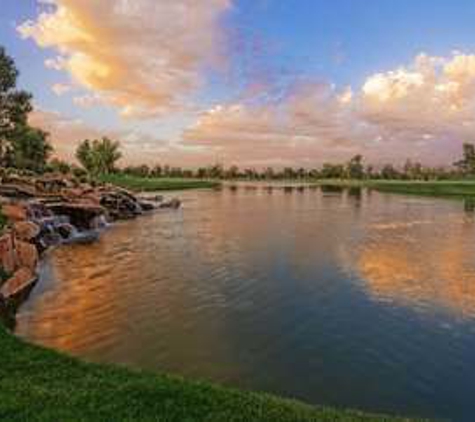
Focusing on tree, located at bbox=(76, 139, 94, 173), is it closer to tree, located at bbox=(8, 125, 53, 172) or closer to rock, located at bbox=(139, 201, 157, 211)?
tree, located at bbox=(8, 125, 53, 172)

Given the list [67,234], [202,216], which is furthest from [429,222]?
[67,234]

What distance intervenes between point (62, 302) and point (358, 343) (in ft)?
32.1

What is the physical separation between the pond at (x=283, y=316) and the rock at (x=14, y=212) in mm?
2950

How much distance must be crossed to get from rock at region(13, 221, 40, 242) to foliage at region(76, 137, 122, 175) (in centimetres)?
9433

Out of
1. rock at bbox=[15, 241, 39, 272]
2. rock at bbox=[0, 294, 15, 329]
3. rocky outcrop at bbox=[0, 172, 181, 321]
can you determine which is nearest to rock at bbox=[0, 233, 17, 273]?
rocky outcrop at bbox=[0, 172, 181, 321]

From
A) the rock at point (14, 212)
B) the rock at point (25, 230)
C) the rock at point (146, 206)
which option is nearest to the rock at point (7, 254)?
the rock at point (25, 230)

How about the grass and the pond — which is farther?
the pond

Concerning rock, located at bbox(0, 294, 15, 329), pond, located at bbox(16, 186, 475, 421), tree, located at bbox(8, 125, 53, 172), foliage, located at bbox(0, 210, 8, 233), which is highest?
tree, located at bbox(8, 125, 53, 172)

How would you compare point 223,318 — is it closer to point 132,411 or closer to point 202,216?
point 132,411

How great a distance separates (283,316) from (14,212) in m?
17.8

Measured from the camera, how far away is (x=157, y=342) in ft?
43.4

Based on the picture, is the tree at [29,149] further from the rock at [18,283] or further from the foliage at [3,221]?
the rock at [18,283]

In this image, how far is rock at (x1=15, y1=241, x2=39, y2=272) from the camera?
20247mm

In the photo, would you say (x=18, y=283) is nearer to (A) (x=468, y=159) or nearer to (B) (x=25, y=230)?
(B) (x=25, y=230)
